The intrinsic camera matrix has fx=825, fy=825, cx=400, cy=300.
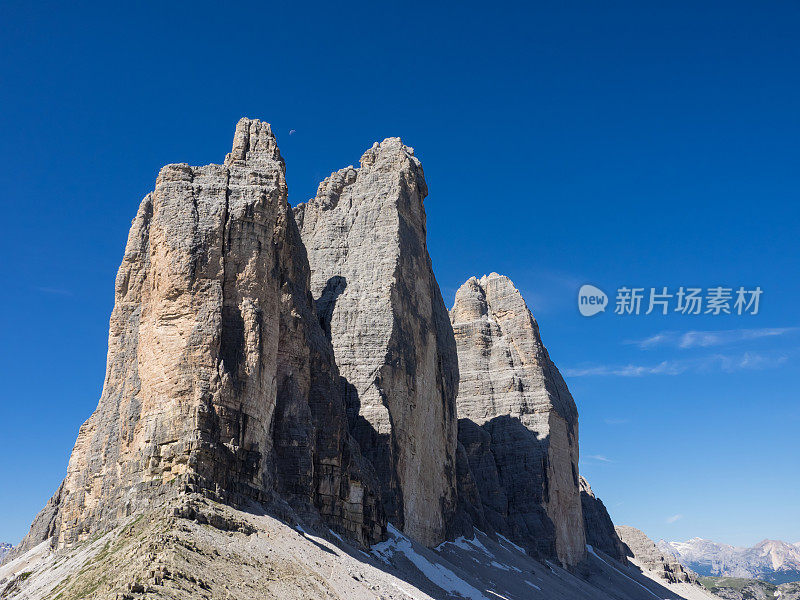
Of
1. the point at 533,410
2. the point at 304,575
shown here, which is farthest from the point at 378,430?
the point at 533,410

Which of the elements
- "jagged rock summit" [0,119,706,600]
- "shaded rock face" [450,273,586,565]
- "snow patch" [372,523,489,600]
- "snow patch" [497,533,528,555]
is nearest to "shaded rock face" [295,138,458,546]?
"jagged rock summit" [0,119,706,600]

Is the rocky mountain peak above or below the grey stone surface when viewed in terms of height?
above

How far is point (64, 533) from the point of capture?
158 feet

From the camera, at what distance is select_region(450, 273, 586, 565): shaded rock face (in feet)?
319

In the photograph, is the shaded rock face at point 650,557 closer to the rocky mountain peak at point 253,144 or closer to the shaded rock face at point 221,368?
the shaded rock face at point 221,368

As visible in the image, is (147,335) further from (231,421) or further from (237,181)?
(237,181)

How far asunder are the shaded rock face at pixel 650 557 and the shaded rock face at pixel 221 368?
9506 centimetres

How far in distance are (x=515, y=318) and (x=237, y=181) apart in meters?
70.0

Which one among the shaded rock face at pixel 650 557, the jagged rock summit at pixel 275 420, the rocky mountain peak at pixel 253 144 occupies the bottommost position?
the shaded rock face at pixel 650 557

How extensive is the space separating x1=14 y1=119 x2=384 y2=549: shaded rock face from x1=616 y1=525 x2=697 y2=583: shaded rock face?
312 feet

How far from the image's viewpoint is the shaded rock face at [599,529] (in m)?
126

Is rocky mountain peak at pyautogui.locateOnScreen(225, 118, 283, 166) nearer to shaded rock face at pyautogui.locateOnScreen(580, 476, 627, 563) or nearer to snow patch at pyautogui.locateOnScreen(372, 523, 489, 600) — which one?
snow patch at pyautogui.locateOnScreen(372, 523, 489, 600)

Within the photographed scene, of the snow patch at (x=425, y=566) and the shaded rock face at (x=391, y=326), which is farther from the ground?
the shaded rock face at (x=391, y=326)

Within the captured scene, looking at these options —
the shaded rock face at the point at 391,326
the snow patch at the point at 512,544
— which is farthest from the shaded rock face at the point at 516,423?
the shaded rock face at the point at 391,326
